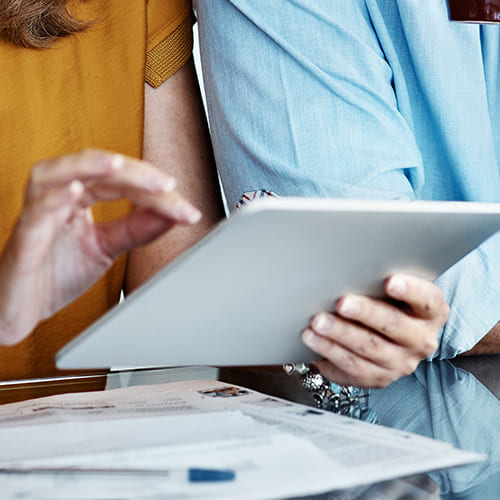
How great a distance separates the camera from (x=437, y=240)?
0.60 meters

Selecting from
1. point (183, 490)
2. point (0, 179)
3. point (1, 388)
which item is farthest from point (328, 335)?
point (0, 179)

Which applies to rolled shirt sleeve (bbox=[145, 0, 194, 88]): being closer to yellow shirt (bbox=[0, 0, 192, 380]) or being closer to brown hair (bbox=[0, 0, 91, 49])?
yellow shirt (bbox=[0, 0, 192, 380])

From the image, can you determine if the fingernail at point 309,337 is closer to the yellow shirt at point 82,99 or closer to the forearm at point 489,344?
the forearm at point 489,344

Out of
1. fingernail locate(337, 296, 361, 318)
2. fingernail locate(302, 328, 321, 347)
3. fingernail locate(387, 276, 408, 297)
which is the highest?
fingernail locate(387, 276, 408, 297)

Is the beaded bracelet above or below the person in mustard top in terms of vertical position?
below

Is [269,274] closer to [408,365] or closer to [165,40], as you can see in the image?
[408,365]

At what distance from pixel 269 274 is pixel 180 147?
82 centimetres

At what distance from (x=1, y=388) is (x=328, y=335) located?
43 cm

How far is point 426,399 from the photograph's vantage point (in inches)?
29.3

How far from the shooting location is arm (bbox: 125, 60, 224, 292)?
1.33m

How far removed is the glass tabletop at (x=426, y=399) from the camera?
46 centimetres

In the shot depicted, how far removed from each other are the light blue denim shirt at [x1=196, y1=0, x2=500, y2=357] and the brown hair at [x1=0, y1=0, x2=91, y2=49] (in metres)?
0.23

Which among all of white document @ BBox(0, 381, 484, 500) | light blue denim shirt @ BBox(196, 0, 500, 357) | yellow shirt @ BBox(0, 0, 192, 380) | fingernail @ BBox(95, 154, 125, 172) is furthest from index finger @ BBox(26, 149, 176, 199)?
yellow shirt @ BBox(0, 0, 192, 380)

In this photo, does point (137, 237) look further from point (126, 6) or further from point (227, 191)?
point (126, 6)
